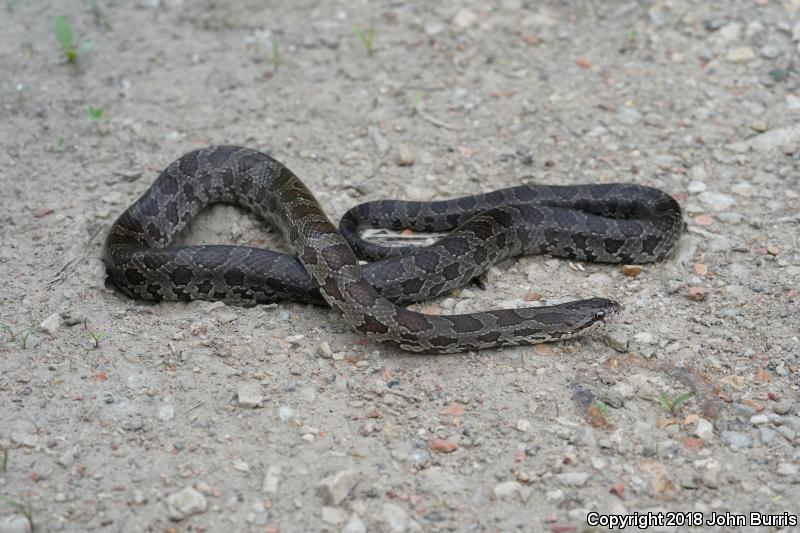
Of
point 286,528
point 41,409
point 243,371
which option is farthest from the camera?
point 243,371

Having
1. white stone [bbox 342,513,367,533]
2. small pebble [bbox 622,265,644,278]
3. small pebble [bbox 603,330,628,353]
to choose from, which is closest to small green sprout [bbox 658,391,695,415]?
small pebble [bbox 603,330,628,353]

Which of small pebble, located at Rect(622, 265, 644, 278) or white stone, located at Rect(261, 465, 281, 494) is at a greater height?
white stone, located at Rect(261, 465, 281, 494)

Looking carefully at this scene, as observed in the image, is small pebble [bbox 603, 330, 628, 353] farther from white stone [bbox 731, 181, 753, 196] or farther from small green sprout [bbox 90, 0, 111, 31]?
small green sprout [bbox 90, 0, 111, 31]

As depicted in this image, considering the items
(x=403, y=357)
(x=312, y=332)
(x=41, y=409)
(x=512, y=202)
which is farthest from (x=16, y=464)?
(x=512, y=202)

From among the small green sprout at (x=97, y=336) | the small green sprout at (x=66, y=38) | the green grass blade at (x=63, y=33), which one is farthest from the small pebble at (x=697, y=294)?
the green grass blade at (x=63, y=33)

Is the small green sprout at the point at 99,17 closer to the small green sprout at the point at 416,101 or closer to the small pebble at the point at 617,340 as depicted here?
the small green sprout at the point at 416,101

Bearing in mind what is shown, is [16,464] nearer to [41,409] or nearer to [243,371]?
[41,409]
